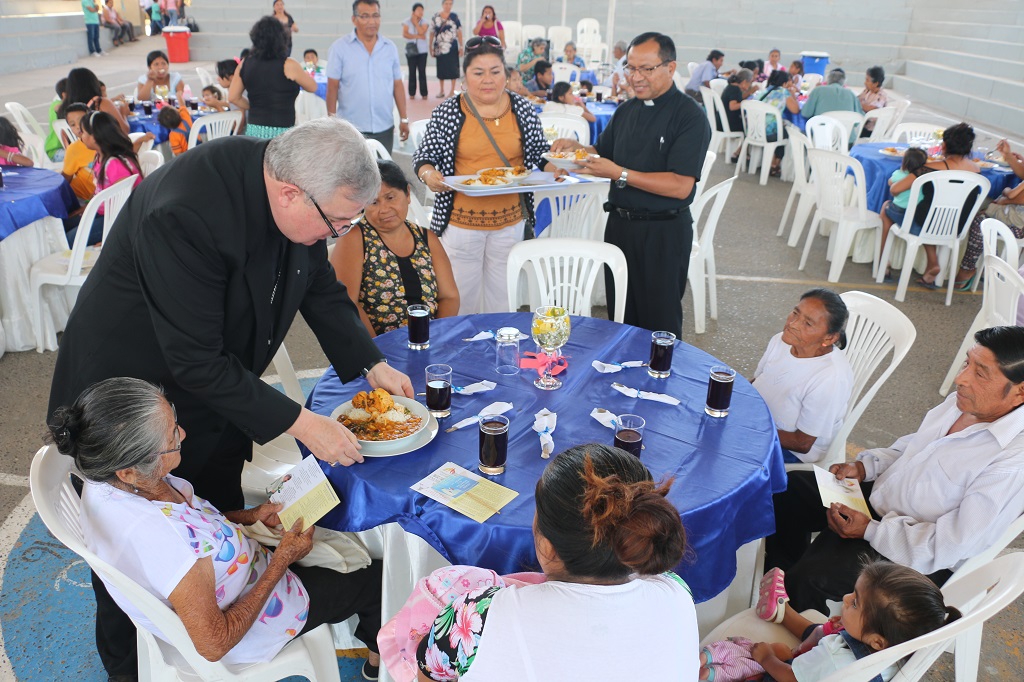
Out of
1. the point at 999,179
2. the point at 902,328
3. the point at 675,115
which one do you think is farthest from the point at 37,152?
the point at 999,179

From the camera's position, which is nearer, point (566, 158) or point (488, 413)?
point (488, 413)

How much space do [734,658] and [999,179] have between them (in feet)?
16.9

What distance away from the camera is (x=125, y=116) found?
6965mm

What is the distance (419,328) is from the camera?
8.36ft

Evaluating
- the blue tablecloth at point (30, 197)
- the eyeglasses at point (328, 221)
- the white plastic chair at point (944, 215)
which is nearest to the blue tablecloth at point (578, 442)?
the eyeglasses at point (328, 221)

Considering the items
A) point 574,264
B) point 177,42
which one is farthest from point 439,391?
point 177,42

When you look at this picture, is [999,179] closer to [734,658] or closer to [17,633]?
[734,658]

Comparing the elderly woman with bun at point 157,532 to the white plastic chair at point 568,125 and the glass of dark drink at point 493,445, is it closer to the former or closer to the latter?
the glass of dark drink at point 493,445

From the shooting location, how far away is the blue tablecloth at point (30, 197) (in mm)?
3969

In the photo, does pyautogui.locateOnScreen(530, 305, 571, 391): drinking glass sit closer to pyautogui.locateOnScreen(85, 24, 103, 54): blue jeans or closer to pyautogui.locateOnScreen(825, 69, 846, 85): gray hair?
pyautogui.locateOnScreen(825, 69, 846, 85): gray hair

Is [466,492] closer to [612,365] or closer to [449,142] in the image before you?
[612,365]

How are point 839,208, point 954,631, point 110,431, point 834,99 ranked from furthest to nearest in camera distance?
point 834,99 < point 839,208 < point 110,431 < point 954,631

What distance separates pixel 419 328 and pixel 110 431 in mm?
1153

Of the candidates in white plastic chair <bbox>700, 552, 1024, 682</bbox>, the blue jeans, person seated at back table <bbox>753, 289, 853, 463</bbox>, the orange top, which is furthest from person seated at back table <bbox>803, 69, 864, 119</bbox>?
the blue jeans
